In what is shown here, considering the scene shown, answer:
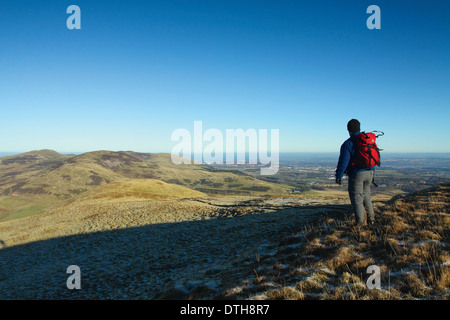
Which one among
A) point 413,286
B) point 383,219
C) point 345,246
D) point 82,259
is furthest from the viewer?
point 82,259

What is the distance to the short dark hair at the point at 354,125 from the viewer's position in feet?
37.3

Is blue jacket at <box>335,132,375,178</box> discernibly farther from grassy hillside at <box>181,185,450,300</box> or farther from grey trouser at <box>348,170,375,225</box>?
grassy hillside at <box>181,185,450,300</box>

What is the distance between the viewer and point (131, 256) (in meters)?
17.1

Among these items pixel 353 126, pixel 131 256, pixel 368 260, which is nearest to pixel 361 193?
pixel 353 126

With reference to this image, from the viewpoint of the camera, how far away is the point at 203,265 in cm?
1296

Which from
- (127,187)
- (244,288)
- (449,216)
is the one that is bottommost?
(127,187)

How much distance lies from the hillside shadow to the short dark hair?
26.7 feet

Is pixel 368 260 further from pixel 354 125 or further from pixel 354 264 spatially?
pixel 354 125

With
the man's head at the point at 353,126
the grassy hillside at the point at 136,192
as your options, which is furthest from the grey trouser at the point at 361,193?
the grassy hillside at the point at 136,192

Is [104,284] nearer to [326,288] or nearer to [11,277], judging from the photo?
[11,277]

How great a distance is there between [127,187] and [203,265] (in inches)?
2129

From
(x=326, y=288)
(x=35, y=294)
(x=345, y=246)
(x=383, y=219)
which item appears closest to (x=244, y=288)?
(x=326, y=288)

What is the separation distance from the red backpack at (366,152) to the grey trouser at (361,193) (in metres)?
0.42

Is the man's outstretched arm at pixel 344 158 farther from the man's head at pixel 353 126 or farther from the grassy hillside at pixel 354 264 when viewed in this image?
the grassy hillside at pixel 354 264
